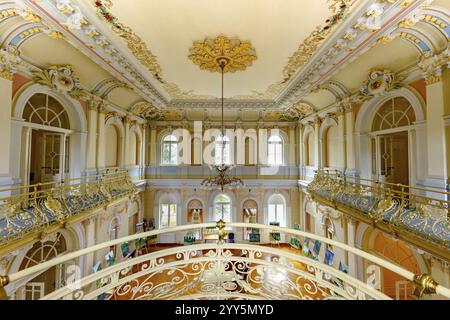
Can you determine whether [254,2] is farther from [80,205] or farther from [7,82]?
[80,205]

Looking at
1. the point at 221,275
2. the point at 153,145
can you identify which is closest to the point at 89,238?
the point at 221,275

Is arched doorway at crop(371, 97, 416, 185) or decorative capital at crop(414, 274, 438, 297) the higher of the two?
arched doorway at crop(371, 97, 416, 185)

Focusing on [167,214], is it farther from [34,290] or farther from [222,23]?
[222,23]

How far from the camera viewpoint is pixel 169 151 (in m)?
12.1

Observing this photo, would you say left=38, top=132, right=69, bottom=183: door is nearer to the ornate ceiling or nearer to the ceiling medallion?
the ornate ceiling

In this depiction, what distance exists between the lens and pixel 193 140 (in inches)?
473

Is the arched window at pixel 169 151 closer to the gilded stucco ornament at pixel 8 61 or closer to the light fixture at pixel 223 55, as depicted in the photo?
the light fixture at pixel 223 55

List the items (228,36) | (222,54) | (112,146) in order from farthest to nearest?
(112,146), (222,54), (228,36)

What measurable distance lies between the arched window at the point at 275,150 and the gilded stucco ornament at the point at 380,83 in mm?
6091

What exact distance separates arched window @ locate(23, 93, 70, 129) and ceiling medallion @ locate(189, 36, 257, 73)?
4.34 meters

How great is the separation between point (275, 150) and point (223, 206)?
4.41 m

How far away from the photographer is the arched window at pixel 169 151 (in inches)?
475

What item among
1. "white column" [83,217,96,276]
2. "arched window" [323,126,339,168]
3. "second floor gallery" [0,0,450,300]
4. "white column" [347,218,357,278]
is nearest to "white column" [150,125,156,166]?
"second floor gallery" [0,0,450,300]

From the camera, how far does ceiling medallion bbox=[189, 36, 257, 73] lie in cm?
499
